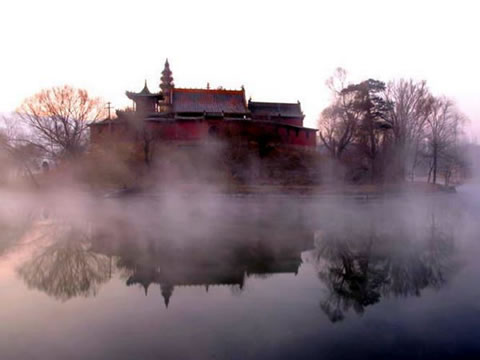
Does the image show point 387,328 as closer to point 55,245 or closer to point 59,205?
point 55,245

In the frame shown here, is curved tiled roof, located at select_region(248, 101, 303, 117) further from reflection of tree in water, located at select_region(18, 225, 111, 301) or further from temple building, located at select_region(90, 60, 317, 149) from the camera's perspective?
reflection of tree in water, located at select_region(18, 225, 111, 301)

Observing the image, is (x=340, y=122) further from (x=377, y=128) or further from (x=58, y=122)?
(x=58, y=122)

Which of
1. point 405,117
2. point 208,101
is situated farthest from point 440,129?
point 208,101

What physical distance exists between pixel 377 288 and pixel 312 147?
36845 mm

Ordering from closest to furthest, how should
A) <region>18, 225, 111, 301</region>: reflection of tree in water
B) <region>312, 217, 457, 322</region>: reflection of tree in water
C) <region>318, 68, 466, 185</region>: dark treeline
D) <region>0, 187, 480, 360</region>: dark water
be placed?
<region>0, 187, 480, 360</region>: dark water → <region>312, 217, 457, 322</region>: reflection of tree in water → <region>18, 225, 111, 301</region>: reflection of tree in water → <region>318, 68, 466, 185</region>: dark treeline

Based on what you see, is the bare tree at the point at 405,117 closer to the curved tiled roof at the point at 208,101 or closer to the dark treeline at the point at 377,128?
the dark treeline at the point at 377,128

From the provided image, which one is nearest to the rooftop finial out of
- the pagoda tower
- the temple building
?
the pagoda tower

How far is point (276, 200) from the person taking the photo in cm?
2739

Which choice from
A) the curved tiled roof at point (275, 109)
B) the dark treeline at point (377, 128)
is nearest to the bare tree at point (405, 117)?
the dark treeline at point (377, 128)

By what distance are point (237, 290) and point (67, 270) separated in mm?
4712

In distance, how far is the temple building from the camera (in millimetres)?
38438

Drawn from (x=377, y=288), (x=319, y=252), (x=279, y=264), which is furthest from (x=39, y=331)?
(x=319, y=252)

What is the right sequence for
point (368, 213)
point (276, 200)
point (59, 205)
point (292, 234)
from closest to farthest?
point (292, 234), point (368, 213), point (59, 205), point (276, 200)

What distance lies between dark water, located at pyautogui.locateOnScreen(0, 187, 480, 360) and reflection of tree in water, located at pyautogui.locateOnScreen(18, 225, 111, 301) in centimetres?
5
